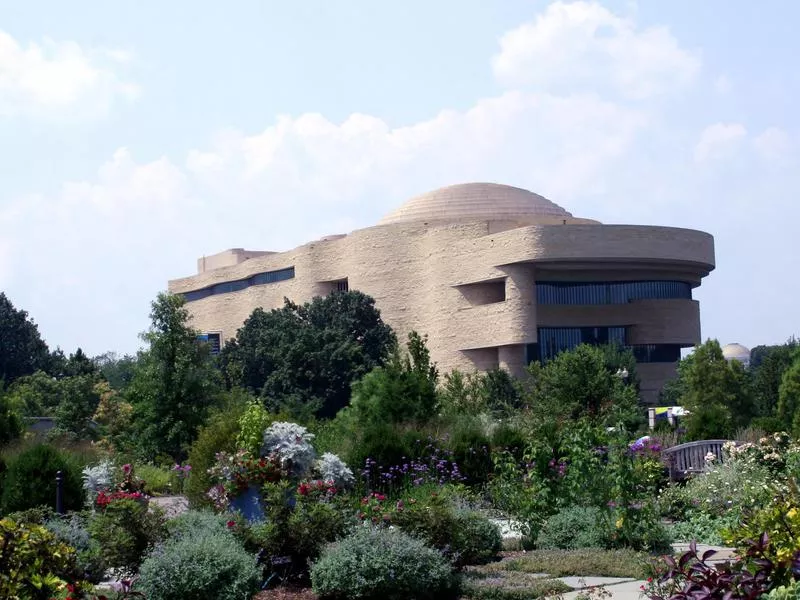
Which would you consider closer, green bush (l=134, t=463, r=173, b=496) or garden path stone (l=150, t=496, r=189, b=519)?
garden path stone (l=150, t=496, r=189, b=519)

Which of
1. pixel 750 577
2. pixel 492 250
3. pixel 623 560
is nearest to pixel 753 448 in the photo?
pixel 623 560

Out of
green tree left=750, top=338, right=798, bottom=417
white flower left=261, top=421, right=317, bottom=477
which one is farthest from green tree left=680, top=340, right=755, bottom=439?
white flower left=261, top=421, right=317, bottom=477

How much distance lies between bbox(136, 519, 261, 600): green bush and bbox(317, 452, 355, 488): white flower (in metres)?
3.25

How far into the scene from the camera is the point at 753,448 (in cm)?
1416

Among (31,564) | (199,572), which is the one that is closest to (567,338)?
(199,572)

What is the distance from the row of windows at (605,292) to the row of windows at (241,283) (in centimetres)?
1959

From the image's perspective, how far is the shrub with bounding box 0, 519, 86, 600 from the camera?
621cm

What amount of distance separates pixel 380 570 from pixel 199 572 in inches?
54.1

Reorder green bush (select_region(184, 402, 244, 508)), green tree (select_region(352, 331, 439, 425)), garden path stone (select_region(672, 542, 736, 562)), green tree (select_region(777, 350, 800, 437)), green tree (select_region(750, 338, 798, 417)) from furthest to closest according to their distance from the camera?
green tree (select_region(750, 338, 798, 417)), green tree (select_region(777, 350, 800, 437)), green tree (select_region(352, 331, 439, 425)), green bush (select_region(184, 402, 244, 508)), garden path stone (select_region(672, 542, 736, 562))

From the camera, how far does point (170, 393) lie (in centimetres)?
2738

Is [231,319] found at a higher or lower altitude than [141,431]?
higher

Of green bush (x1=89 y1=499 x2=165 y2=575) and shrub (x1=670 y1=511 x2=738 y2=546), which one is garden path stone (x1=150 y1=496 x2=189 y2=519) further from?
shrub (x1=670 y1=511 x2=738 y2=546)

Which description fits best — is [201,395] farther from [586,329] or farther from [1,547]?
[586,329]

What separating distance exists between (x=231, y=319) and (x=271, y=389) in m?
22.5
